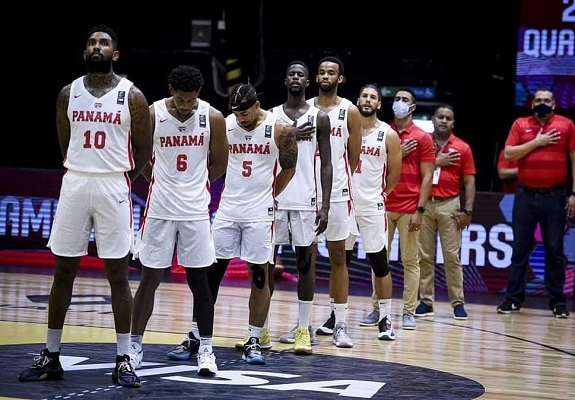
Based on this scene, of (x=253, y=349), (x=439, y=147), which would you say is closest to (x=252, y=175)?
(x=253, y=349)

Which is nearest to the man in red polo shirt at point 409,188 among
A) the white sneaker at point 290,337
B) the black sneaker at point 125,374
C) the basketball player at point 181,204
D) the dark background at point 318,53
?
the white sneaker at point 290,337

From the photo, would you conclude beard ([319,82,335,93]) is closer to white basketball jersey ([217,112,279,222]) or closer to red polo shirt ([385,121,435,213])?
white basketball jersey ([217,112,279,222])

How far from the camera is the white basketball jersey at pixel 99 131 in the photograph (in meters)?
5.93

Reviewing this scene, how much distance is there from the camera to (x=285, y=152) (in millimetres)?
7109

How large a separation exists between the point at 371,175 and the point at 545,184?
2476 millimetres

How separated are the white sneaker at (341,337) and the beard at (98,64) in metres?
2.86

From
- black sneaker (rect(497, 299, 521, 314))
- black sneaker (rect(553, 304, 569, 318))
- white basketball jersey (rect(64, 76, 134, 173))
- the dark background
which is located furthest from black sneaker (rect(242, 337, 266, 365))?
the dark background

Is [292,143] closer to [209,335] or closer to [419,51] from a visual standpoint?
[209,335]

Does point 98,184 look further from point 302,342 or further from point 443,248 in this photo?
point 443,248

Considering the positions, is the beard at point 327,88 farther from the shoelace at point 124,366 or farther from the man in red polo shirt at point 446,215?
the shoelace at point 124,366

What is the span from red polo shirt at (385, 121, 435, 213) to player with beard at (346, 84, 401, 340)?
0.65 m

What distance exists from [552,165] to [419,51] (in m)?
5.54

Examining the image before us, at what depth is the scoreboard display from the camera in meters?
13.3

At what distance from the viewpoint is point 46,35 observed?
15836 mm
